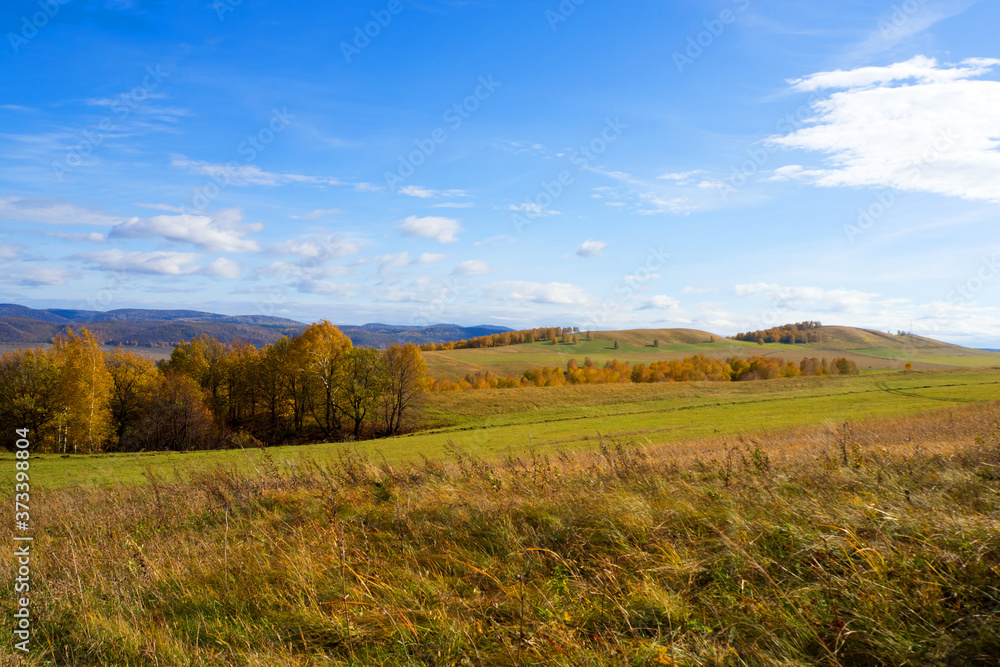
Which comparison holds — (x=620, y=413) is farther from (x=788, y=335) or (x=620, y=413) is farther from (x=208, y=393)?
(x=788, y=335)

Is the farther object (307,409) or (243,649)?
(307,409)

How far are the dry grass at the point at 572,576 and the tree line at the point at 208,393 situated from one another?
44520 millimetres

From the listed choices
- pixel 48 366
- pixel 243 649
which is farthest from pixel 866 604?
pixel 48 366

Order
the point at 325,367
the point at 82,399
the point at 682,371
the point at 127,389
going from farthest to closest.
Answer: the point at 682,371 → the point at 127,389 → the point at 325,367 → the point at 82,399

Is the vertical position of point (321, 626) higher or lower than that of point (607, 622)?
lower

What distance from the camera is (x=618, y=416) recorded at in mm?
46969

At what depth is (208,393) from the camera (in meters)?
59.1

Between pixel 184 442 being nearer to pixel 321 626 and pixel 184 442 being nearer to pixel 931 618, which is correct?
pixel 321 626

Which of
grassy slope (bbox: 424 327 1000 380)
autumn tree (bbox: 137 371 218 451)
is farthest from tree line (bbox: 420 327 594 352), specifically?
autumn tree (bbox: 137 371 218 451)

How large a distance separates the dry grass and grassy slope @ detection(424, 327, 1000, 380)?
297 ft

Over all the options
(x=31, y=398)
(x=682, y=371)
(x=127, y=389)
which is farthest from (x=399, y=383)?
(x=682, y=371)

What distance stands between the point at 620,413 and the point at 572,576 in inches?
1829

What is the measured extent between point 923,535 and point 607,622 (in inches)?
105

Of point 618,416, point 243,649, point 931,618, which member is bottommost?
point 618,416
